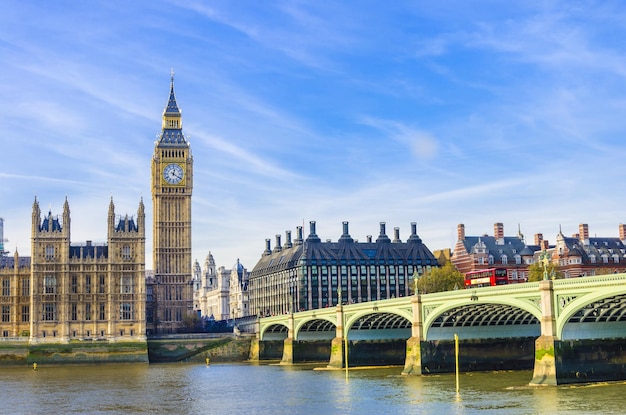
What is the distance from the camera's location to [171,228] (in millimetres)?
178500

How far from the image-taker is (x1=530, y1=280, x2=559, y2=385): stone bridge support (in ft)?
242

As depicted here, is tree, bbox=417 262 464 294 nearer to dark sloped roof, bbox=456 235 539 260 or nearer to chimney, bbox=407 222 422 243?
dark sloped roof, bbox=456 235 539 260

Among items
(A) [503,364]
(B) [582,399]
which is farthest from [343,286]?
(B) [582,399]

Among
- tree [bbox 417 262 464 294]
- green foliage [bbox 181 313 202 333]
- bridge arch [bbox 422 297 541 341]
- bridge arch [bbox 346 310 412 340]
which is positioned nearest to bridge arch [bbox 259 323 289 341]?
green foliage [bbox 181 313 202 333]

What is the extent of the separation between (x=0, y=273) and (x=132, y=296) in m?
22.6

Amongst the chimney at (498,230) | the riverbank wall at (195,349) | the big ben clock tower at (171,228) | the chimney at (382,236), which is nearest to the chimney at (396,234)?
the chimney at (382,236)

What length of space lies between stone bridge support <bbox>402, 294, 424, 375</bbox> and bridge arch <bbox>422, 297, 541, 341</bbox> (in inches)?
24.8

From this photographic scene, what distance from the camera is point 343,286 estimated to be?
18188 centimetres

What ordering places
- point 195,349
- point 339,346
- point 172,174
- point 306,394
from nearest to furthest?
point 306,394 → point 339,346 → point 195,349 → point 172,174

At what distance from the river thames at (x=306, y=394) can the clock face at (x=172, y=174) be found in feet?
241

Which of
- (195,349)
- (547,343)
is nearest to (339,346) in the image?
(547,343)

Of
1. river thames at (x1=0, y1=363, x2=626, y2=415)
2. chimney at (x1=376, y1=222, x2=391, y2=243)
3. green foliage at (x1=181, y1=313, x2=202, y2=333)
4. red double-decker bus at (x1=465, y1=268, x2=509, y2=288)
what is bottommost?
river thames at (x1=0, y1=363, x2=626, y2=415)

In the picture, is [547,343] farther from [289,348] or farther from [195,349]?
[195,349]

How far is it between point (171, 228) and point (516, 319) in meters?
92.6
